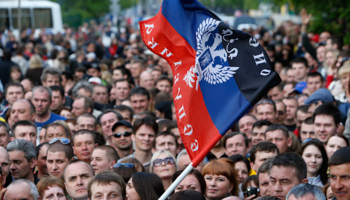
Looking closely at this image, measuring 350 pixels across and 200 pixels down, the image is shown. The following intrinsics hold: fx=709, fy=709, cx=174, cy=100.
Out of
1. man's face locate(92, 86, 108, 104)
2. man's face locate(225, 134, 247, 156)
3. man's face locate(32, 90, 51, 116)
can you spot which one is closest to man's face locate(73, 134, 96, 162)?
man's face locate(225, 134, 247, 156)

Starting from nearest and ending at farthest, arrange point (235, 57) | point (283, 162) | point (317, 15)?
point (235, 57)
point (283, 162)
point (317, 15)

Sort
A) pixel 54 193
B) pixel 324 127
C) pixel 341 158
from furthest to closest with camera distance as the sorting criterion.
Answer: pixel 324 127 < pixel 54 193 < pixel 341 158

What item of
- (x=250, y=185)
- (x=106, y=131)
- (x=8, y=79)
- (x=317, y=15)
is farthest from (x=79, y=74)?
(x=250, y=185)

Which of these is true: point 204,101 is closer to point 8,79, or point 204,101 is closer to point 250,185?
point 250,185

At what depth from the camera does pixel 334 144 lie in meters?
8.89

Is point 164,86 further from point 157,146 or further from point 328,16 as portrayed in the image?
point 328,16

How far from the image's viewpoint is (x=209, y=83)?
604 cm

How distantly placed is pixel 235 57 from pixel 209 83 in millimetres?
316

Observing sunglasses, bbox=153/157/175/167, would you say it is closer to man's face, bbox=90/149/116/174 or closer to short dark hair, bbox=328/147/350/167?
man's face, bbox=90/149/116/174

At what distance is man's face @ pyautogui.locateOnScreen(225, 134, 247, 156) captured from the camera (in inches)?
374

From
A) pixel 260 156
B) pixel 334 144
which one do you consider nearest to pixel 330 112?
pixel 334 144

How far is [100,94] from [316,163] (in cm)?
616

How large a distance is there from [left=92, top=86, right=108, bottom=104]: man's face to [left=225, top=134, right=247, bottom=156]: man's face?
4824mm

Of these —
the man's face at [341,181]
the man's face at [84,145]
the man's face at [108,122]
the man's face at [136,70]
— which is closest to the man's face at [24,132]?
the man's face at [84,145]
